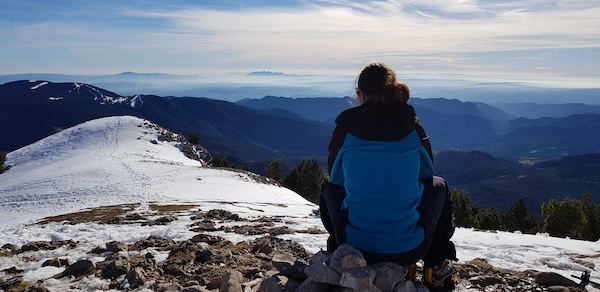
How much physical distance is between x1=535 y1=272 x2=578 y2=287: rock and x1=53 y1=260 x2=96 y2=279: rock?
8.58 metres

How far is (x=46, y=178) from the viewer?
45.9 m

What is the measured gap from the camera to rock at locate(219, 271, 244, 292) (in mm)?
7072

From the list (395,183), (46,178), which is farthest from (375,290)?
(46,178)

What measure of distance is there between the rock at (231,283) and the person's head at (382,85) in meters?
3.73

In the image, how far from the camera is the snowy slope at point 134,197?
1120cm

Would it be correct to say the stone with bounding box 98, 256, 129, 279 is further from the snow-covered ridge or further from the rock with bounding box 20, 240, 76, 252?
the snow-covered ridge

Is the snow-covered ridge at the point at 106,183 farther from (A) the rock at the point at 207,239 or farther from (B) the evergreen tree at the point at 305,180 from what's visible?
(B) the evergreen tree at the point at 305,180

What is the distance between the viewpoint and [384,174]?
18.3 feet

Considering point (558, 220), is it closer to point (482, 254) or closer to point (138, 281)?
point (482, 254)

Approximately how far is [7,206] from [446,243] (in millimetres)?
35902

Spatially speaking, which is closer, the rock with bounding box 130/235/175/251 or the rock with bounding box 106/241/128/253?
the rock with bounding box 106/241/128/253

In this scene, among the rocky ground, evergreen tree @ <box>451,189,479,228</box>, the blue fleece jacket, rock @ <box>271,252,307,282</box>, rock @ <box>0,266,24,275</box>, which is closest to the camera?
the blue fleece jacket

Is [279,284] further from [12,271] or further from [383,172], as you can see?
[12,271]

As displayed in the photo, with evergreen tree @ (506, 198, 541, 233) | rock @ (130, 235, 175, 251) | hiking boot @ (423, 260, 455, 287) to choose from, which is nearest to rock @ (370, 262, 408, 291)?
hiking boot @ (423, 260, 455, 287)
